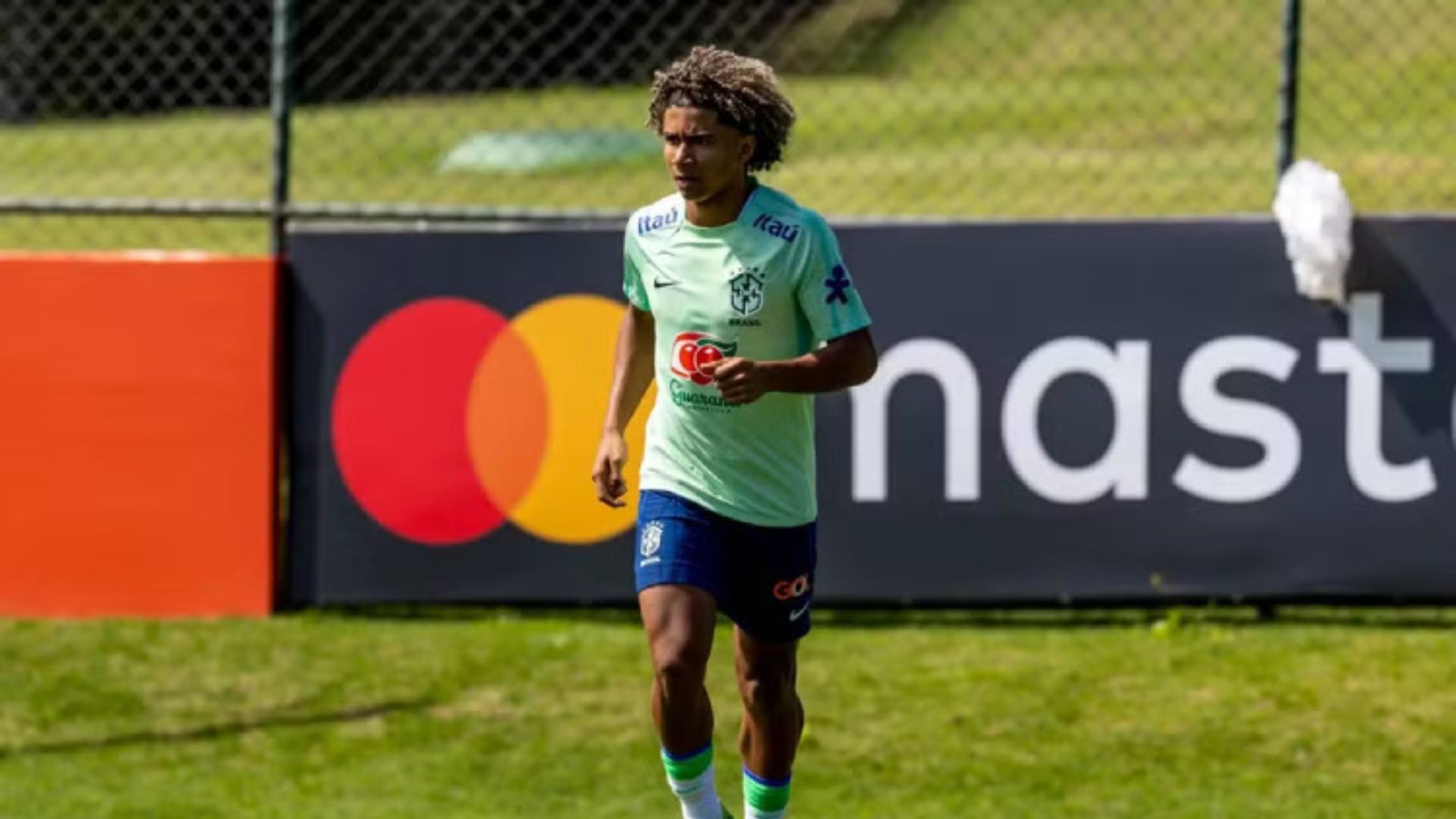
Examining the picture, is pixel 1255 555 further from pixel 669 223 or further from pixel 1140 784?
pixel 669 223

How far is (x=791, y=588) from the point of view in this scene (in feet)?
19.6

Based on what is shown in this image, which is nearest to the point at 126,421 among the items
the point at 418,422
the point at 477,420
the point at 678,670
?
the point at 418,422

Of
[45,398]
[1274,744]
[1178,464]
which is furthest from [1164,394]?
[45,398]

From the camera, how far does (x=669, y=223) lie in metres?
5.92

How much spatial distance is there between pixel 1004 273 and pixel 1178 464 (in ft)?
3.04

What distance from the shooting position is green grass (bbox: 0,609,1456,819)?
7086 mm

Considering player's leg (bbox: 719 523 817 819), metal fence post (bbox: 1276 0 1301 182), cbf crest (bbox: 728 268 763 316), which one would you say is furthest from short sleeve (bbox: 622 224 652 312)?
metal fence post (bbox: 1276 0 1301 182)

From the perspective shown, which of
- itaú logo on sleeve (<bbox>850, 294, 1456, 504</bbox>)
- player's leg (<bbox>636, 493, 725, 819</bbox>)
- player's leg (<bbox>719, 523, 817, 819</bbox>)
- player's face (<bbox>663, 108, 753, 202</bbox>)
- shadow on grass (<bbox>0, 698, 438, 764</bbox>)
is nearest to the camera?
player's face (<bbox>663, 108, 753, 202</bbox>)

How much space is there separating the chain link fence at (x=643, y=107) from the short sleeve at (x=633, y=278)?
9.38 feet

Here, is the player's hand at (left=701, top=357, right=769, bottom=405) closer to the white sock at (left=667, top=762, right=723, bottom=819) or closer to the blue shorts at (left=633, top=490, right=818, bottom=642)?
the blue shorts at (left=633, top=490, right=818, bottom=642)

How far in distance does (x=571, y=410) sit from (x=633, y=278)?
2798 mm

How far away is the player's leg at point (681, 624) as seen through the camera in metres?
5.78

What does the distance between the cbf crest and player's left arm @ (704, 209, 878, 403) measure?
95 millimetres

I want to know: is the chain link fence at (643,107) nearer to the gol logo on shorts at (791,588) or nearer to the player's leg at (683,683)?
the gol logo on shorts at (791,588)
